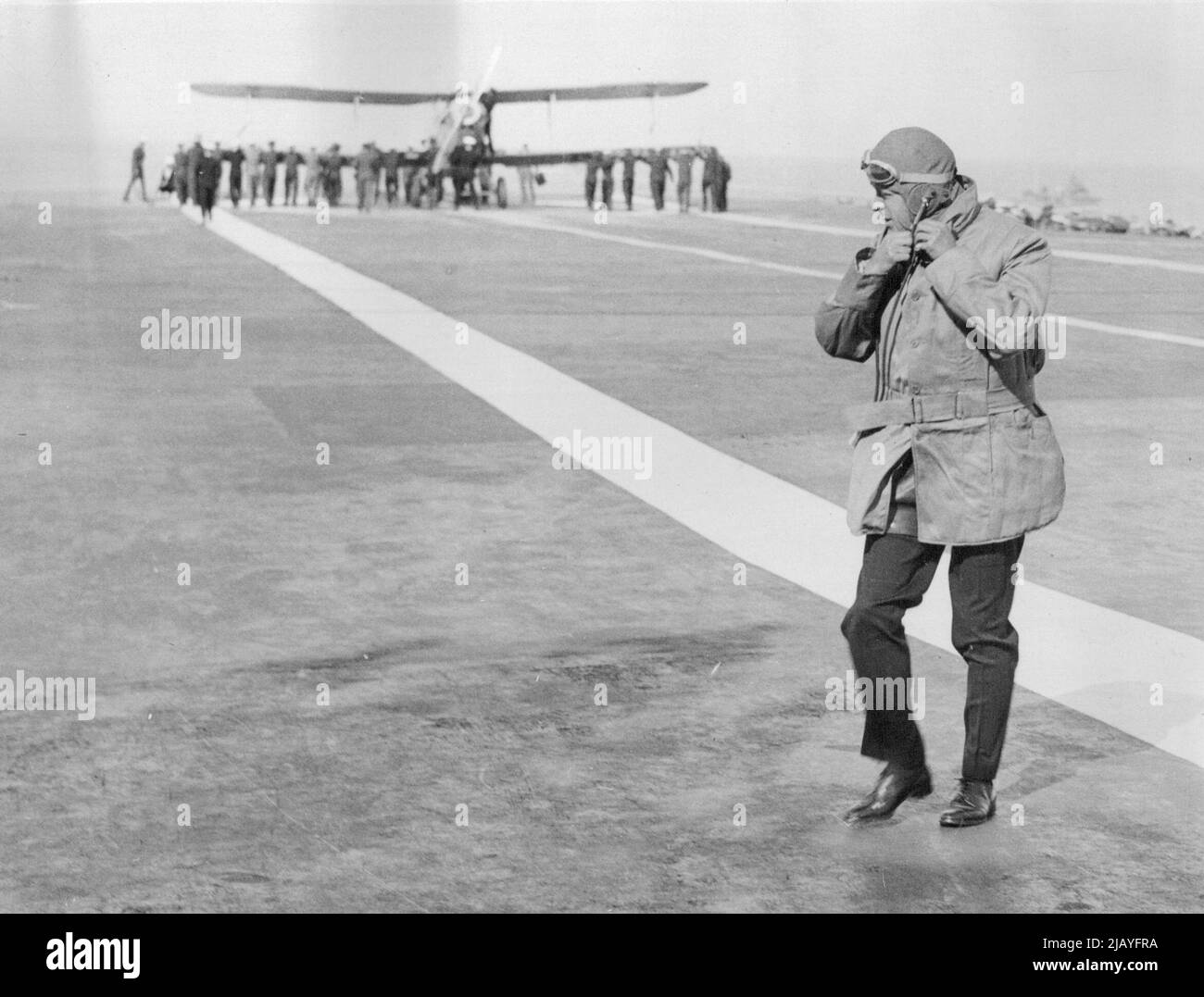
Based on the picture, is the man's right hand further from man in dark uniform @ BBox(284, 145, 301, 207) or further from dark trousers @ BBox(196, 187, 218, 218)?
man in dark uniform @ BBox(284, 145, 301, 207)

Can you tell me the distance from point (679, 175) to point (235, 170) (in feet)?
39.0

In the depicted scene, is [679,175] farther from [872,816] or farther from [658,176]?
[872,816]

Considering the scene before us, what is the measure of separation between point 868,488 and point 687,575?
9.60 feet

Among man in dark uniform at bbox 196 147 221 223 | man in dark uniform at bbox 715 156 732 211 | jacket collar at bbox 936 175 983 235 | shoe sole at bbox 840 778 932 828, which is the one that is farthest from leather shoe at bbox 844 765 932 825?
man in dark uniform at bbox 715 156 732 211

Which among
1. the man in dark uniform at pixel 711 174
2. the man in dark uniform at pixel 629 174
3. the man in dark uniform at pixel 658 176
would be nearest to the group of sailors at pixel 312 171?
the man in dark uniform at pixel 629 174

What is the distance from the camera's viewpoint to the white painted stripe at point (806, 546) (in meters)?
5.87

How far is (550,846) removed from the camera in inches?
181

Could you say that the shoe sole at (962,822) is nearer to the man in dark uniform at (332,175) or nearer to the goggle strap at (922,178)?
the goggle strap at (922,178)

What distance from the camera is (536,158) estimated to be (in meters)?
51.4

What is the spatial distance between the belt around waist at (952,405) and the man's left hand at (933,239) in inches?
14.6

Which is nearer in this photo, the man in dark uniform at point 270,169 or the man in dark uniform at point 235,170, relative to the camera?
the man in dark uniform at point 235,170

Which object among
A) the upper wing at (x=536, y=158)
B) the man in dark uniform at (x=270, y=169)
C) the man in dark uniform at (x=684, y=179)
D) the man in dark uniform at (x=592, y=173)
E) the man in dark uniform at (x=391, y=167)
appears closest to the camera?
the man in dark uniform at (x=684, y=179)
